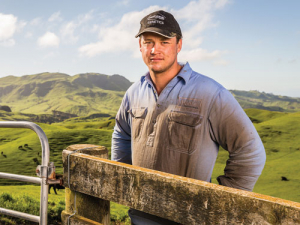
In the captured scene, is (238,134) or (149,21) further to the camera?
(149,21)

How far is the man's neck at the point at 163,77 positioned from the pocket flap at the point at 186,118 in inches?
17.0

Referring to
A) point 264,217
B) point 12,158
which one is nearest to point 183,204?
point 264,217

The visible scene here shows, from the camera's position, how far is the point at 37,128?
10.2 ft

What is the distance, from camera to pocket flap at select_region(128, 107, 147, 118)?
304 centimetres

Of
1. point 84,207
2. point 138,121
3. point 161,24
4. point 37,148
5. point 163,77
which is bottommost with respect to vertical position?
point 37,148

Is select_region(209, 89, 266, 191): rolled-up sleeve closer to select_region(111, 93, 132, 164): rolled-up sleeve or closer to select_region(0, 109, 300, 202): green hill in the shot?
select_region(111, 93, 132, 164): rolled-up sleeve

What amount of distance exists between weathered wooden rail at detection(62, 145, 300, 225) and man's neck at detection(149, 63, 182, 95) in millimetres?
944

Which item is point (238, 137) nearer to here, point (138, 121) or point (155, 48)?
point (138, 121)

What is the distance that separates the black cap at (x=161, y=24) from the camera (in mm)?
2965

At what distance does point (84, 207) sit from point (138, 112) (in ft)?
3.72

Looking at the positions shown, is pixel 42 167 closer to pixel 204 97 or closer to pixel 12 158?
pixel 204 97

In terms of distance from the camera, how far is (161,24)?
2.98 m

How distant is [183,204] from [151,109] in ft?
4.19

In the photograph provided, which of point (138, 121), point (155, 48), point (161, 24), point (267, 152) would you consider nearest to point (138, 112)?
point (138, 121)
